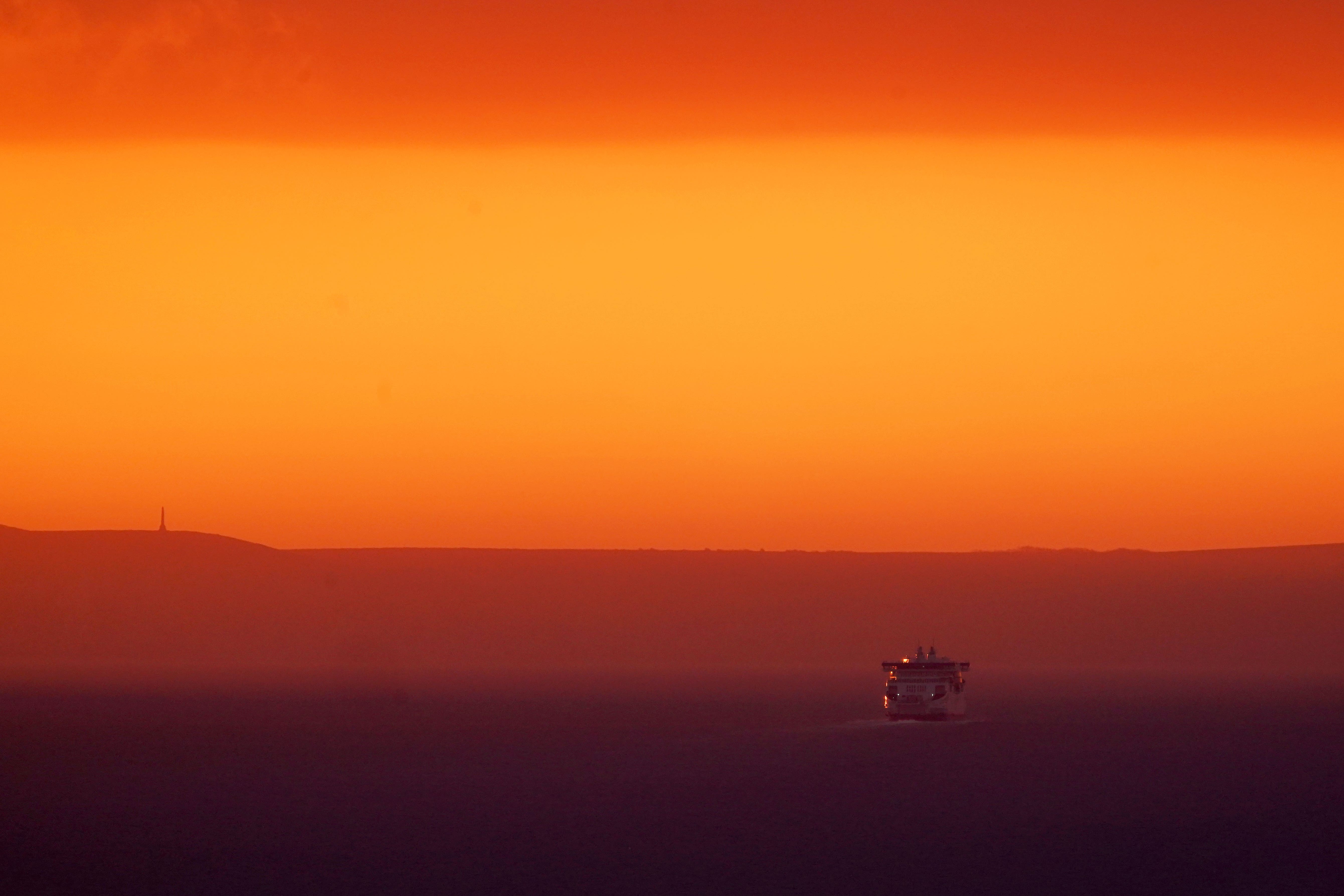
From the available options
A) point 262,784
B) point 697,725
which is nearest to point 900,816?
point 262,784

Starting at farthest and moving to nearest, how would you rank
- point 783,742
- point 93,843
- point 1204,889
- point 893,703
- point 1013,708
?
point 1013,708 → point 893,703 → point 783,742 → point 93,843 → point 1204,889

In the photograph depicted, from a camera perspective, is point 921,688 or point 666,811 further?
point 921,688

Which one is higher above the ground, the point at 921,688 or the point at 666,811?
the point at 921,688

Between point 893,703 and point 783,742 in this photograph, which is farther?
point 893,703

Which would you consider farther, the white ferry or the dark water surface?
the white ferry

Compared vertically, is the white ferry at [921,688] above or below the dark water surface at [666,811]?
above

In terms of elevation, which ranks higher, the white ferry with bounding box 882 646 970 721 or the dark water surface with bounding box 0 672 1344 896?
the white ferry with bounding box 882 646 970 721

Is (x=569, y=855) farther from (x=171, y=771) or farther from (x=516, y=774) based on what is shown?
(x=171, y=771)

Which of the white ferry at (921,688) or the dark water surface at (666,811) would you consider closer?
the dark water surface at (666,811)
